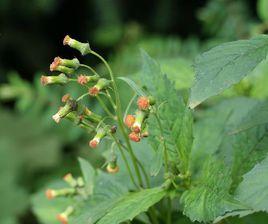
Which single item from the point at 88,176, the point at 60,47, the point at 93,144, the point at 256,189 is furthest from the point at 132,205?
the point at 60,47

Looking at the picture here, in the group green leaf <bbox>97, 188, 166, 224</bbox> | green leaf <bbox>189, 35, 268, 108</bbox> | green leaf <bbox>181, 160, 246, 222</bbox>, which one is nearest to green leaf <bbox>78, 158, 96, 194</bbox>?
green leaf <bbox>97, 188, 166, 224</bbox>

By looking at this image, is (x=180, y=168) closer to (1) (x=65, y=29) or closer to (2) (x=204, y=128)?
(2) (x=204, y=128)

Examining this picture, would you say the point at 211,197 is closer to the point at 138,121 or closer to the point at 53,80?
the point at 138,121

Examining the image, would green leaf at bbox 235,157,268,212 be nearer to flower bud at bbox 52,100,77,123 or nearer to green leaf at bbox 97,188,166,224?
green leaf at bbox 97,188,166,224

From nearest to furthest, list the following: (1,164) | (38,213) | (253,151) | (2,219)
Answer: (253,151) < (38,213) < (2,219) < (1,164)

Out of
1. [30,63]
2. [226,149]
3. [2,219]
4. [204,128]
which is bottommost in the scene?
[226,149]

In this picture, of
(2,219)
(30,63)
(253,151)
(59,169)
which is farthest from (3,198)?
(253,151)

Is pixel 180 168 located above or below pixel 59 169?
below

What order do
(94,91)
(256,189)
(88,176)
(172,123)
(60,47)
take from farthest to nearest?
(60,47)
(88,176)
(172,123)
(94,91)
(256,189)
